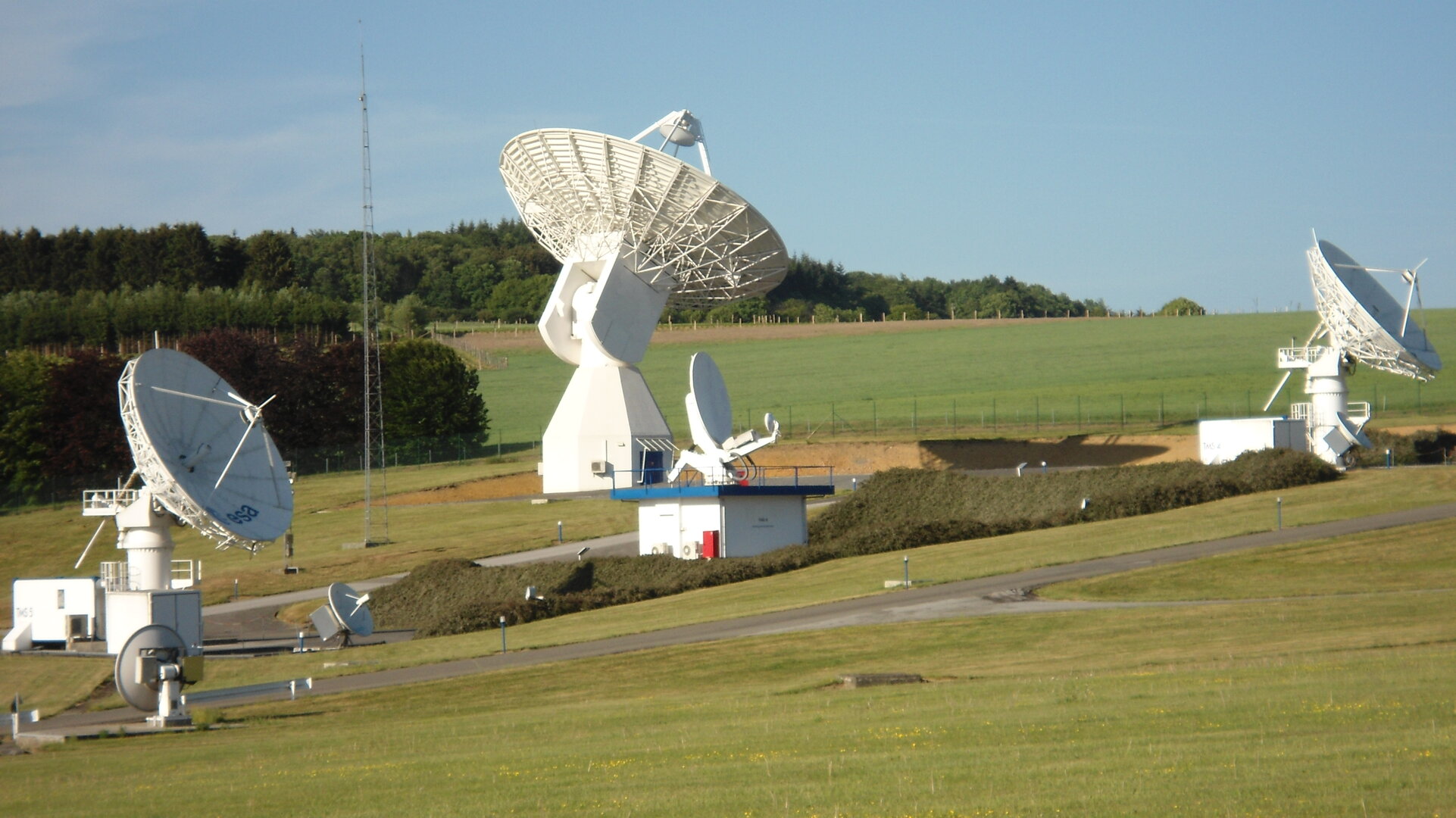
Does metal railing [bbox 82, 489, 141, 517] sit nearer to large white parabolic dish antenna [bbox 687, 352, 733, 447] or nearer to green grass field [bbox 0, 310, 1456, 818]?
green grass field [bbox 0, 310, 1456, 818]

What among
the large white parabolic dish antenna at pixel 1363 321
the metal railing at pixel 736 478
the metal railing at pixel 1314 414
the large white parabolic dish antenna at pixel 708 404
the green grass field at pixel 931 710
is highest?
the large white parabolic dish antenna at pixel 1363 321

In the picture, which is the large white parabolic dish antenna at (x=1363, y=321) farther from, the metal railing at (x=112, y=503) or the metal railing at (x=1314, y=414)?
the metal railing at (x=112, y=503)

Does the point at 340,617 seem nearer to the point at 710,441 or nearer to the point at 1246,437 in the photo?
the point at 710,441

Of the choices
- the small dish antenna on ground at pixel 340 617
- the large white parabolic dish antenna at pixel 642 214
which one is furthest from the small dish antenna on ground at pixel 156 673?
the large white parabolic dish antenna at pixel 642 214

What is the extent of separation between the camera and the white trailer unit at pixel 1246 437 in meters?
47.5

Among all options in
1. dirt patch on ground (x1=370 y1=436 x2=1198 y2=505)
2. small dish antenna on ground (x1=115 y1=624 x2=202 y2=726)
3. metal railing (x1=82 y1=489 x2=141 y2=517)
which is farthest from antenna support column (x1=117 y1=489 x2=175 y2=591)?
dirt patch on ground (x1=370 y1=436 x2=1198 y2=505)

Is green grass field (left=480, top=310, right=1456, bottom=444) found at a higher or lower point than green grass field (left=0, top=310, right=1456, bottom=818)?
higher

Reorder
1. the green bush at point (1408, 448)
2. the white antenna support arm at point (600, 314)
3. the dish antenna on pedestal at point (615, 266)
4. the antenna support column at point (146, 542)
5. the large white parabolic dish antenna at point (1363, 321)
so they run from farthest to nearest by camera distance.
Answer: the white antenna support arm at point (600, 314)
the dish antenna on pedestal at point (615, 266)
the green bush at point (1408, 448)
the large white parabolic dish antenna at point (1363, 321)
the antenna support column at point (146, 542)

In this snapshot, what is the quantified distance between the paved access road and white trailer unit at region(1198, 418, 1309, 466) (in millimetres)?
12524

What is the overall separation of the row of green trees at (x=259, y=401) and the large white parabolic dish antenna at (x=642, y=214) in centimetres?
2729

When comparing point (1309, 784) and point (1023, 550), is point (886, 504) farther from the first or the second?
point (1309, 784)

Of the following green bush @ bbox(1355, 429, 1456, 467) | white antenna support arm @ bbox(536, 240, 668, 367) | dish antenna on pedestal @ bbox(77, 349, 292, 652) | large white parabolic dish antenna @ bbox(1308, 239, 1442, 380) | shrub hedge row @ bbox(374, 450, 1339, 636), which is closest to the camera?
dish antenna on pedestal @ bbox(77, 349, 292, 652)

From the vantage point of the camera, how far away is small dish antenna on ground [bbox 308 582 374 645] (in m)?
34.7

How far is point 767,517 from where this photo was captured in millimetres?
43344
